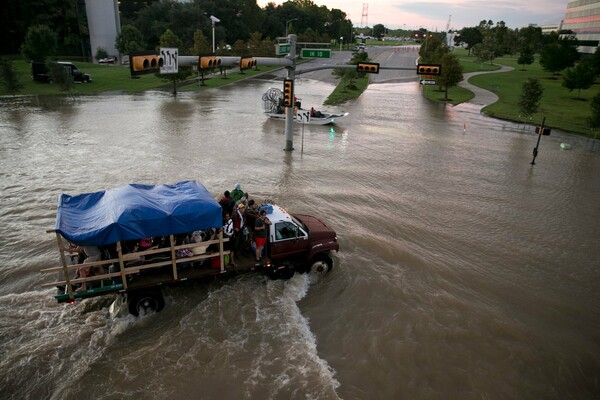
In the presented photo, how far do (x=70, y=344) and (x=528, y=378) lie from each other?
9.18m

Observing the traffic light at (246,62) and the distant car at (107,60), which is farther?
the distant car at (107,60)

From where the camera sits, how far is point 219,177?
59.0ft

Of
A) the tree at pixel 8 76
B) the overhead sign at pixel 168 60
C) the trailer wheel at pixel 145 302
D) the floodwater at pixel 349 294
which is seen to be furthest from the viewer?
the tree at pixel 8 76

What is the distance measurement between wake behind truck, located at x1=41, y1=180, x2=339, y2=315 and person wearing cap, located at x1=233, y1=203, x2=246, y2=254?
235mm

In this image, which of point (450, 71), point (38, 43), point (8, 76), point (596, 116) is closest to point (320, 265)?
point (596, 116)

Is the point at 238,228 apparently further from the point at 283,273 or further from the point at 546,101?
the point at 546,101

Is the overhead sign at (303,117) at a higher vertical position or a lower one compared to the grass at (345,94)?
higher

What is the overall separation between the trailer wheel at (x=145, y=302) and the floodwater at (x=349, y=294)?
0.61 feet

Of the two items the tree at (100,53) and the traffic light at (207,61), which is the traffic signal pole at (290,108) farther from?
the tree at (100,53)

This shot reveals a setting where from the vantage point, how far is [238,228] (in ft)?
33.0

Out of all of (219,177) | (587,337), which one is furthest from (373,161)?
(587,337)

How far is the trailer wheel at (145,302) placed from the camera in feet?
29.0

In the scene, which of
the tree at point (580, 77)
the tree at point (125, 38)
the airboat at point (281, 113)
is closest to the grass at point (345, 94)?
the airboat at point (281, 113)

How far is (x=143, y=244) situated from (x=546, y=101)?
4953 cm
